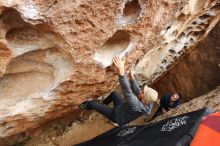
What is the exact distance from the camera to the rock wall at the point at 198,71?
20.2ft

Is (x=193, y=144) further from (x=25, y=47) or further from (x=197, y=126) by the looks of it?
(x=25, y=47)

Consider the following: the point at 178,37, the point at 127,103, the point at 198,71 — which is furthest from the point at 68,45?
the point at 198,71

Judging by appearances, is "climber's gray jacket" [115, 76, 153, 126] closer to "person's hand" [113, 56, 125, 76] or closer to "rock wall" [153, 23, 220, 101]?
"person's hand" [113, 56, 125, 76]

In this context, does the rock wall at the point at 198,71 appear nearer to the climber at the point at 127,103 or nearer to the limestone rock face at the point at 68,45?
the limestone rock face at the point at 68,45

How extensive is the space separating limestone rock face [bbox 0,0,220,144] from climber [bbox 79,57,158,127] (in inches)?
5.7

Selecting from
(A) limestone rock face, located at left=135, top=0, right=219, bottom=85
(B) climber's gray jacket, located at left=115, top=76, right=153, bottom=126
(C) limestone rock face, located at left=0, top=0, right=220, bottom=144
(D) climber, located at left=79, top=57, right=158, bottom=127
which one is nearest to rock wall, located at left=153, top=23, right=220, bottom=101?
(A) limestone rock face, located at left=135, top=0, right=219, bottom=85

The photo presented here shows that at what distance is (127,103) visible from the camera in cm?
414

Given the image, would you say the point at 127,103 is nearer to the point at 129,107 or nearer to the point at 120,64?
the point at 129,107

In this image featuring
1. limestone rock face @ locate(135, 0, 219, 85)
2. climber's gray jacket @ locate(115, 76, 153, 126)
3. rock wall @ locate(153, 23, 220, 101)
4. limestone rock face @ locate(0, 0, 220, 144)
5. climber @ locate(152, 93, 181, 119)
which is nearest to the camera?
limestone rock face @ locate(0, 0, 220, 144)

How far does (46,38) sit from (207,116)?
1.64 meters

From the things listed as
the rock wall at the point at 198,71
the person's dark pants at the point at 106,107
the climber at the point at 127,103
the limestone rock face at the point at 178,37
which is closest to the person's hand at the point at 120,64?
the climber at the point at 127,103

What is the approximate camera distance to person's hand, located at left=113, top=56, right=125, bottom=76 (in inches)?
156

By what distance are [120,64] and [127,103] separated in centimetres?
44

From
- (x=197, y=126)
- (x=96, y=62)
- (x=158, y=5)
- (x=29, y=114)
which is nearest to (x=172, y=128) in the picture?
(x=197, y=126)
